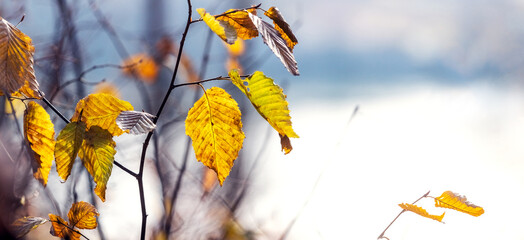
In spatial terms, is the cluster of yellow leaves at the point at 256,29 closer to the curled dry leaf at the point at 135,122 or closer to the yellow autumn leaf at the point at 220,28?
the yellow autumn leaf at the point at 220,28

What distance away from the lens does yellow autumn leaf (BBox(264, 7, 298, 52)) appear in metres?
0.50

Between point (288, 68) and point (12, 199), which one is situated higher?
point (288, 68)

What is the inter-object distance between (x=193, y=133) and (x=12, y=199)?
2.31 ft

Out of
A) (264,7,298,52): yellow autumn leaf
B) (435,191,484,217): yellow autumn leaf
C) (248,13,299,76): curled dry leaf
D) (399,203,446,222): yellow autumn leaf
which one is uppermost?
(264,7,298,52): yellow autumn leaf

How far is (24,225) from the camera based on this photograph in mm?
581

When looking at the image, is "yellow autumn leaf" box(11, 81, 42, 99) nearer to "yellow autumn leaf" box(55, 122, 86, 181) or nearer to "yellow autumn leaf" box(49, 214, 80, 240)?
"yellow autumn leaf" box(55, 122, 86, 181)

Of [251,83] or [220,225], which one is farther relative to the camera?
[220,225]

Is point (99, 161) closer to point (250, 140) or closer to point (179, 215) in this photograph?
point (179, 215)

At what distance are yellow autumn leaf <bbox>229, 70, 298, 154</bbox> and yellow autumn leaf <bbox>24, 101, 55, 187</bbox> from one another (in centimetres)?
23

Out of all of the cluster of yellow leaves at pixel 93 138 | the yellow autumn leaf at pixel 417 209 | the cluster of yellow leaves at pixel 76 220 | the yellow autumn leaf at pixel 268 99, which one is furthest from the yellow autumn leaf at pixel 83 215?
the yellow autumn leaf at pixel 417 209

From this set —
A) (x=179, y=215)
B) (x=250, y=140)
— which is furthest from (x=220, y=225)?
(x=250, y=140)

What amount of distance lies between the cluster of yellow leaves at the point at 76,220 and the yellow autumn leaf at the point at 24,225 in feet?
0.06

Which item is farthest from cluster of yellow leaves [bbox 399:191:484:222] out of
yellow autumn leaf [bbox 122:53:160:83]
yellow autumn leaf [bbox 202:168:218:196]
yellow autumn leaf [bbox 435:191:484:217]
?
yellow autumn leaf [bbox 122:53:160:83]

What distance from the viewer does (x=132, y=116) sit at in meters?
0.46
